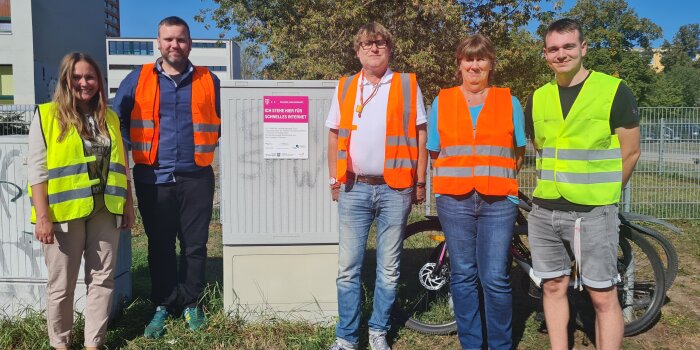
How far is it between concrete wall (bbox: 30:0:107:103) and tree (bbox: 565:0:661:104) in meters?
34.6

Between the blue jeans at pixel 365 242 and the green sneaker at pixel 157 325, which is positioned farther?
the green sneaker at pixel 157 325

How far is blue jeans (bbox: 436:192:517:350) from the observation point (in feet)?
10.4

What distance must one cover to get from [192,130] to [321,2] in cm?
1181

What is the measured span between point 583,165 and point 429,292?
1.66m

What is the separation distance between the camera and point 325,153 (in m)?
3.86

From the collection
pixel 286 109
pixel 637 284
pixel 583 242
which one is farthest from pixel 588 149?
pixel 286 109

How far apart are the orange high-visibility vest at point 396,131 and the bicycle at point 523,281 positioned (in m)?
0.70

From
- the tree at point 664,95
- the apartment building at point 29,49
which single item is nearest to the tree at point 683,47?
the tree at point 664,95

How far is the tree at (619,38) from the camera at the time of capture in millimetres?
40719

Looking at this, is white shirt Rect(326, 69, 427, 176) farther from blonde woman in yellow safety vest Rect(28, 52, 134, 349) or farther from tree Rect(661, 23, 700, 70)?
tree Rect(661, 23, 700, 70)

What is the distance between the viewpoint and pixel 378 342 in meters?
3.56

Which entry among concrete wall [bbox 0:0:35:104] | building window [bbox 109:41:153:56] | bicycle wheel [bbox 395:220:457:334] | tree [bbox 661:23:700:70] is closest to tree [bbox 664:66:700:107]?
tree [bbox 661:23:700:70]

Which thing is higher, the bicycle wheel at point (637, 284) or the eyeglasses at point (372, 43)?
the eyeglasses at point (372, 43)

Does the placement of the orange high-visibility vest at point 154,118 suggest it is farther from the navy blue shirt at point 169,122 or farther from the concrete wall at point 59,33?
the concrete wall at point 59,33
